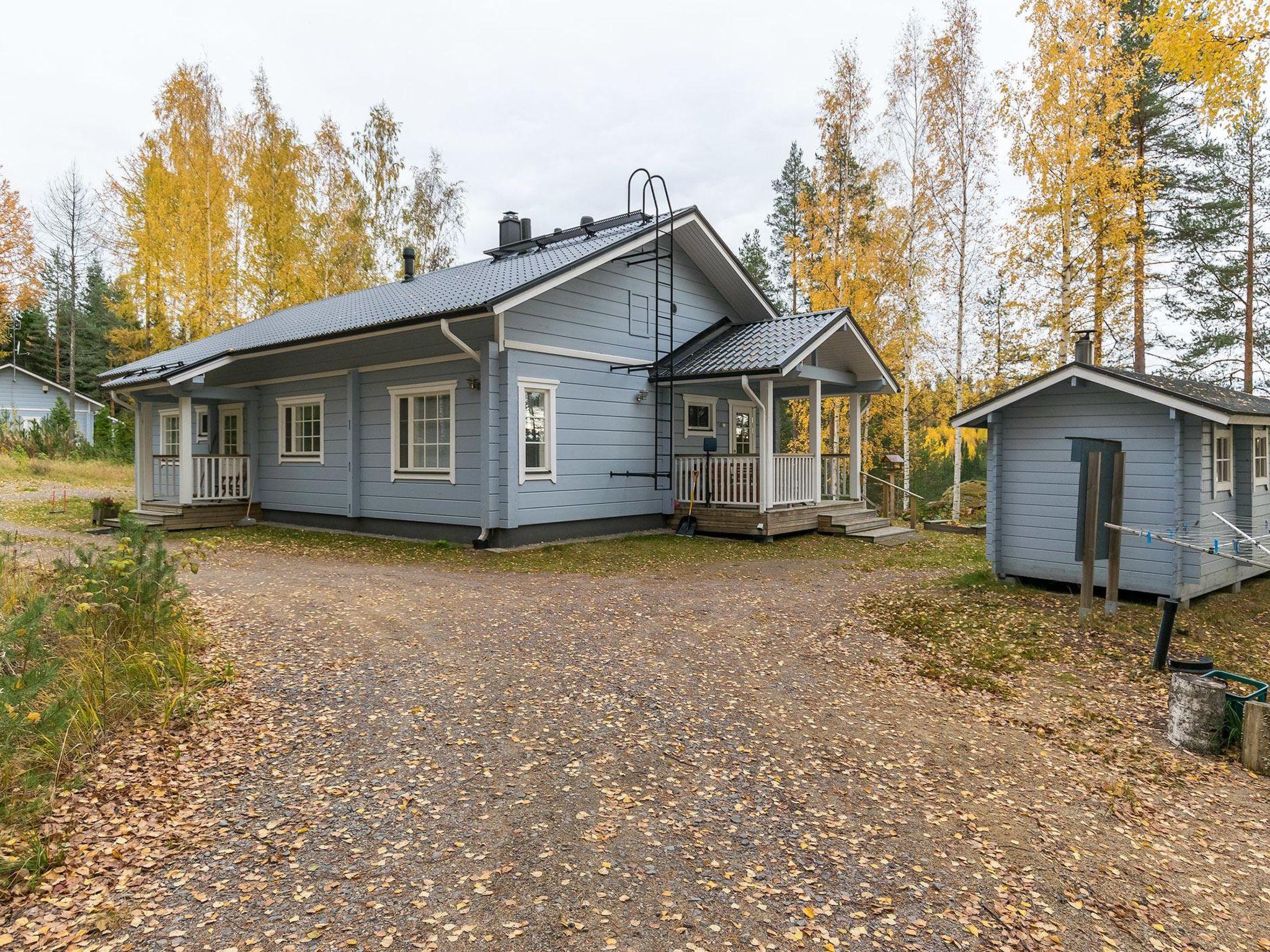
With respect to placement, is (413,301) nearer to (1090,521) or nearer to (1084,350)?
(1084,350)

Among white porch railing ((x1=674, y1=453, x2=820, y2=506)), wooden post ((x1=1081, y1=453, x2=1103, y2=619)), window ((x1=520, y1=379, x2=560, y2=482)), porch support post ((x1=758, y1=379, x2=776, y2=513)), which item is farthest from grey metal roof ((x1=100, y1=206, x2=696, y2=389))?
wooden post ((x1=1081, y1=453, x2=1103, y2=619))

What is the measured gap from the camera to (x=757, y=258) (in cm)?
3016

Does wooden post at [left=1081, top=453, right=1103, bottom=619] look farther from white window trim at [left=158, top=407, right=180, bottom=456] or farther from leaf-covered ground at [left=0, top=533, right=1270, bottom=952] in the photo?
white window trim at [left=158, top=407, right=180, bottom=456]

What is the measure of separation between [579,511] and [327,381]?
533 cm

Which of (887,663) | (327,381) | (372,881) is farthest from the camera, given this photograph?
(327,381)

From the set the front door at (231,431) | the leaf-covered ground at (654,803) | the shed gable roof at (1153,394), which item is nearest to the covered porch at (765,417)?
the shed gable roof at (1153,394)

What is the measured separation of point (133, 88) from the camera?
70.3 feet

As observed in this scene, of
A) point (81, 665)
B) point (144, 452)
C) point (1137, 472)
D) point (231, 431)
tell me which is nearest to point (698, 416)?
point (1137, 472)

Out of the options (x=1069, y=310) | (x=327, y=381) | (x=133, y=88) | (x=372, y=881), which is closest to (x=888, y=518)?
(x=1069, y=310)

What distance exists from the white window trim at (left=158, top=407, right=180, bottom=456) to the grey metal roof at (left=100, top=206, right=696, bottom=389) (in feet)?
2.67

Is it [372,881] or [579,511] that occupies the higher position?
[579,511]

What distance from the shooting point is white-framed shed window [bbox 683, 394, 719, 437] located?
1384 centimetres

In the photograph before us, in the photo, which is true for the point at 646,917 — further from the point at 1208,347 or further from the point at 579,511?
the point at 1208,347

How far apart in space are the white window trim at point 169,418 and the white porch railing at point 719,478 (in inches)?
384
